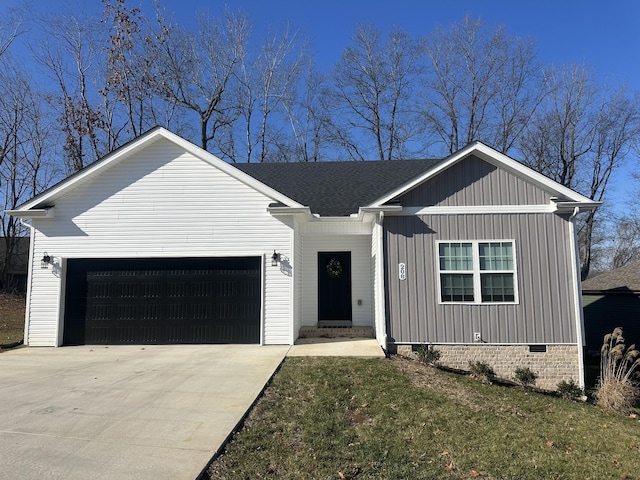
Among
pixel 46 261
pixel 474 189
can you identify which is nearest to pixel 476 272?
pixel 474 189

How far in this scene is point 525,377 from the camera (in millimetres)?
8562

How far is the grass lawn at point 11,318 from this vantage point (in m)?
12.1

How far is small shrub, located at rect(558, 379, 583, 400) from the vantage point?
8312mm

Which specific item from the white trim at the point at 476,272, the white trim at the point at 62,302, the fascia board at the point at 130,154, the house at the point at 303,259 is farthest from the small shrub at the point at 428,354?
the white trim at the point at 62,302

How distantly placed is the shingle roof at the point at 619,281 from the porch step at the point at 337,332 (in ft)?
31.8

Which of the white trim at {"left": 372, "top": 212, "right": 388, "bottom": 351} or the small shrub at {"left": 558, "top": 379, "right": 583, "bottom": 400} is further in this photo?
the white trim at {"left": 372, "top": 212, "right": 388, "bottom": 351}

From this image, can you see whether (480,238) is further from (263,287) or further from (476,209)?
(263,287)

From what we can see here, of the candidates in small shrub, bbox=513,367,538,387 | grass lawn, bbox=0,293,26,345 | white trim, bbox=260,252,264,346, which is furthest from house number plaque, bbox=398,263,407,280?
grass lawn, bbox=0,293,26,345

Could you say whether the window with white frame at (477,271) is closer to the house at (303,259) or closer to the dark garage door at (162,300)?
the house at (303,259)

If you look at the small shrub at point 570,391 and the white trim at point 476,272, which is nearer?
the small shrub at point 570,391

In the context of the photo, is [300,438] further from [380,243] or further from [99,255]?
[99,255]

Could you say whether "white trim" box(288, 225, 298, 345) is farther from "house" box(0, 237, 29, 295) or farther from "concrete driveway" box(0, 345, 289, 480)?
"house" box(0, 237, 29, 295)

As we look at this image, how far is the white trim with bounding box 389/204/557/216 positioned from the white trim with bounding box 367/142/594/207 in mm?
402

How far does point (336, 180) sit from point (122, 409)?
9.80m
